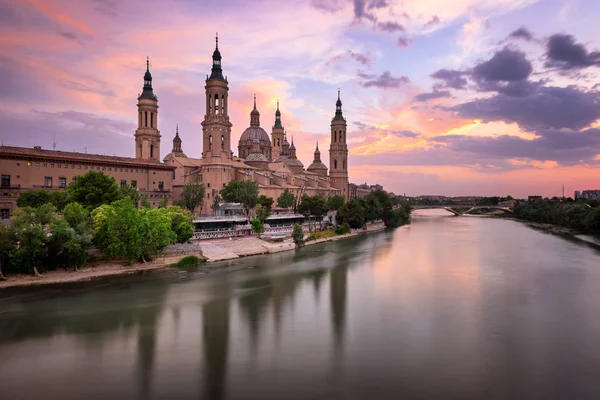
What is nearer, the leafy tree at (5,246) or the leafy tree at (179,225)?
the leafy tree at (5,246)

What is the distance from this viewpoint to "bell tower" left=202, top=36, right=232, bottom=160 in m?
44.9

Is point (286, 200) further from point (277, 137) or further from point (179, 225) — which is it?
point (277, 137)

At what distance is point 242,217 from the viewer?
37.3 m

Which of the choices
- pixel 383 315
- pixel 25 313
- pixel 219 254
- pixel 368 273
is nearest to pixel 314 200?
Result: pixel 219 254

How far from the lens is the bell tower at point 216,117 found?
147 ft

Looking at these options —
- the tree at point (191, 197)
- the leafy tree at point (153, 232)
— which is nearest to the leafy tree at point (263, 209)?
the tree at point (191, 197)

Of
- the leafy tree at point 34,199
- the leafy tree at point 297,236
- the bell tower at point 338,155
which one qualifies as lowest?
the leafy tree at point 297,236

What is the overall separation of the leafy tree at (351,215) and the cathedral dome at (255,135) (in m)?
24.7

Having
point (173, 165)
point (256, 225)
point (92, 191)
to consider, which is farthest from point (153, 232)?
point (173, 165)

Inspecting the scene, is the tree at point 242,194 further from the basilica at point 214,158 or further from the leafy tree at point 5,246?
the leafy tree at point 5,246

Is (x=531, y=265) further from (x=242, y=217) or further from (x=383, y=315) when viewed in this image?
(x=242, y=217)

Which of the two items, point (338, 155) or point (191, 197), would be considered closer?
point (191, 197)

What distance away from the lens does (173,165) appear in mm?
46781

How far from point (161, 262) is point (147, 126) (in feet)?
94.0
